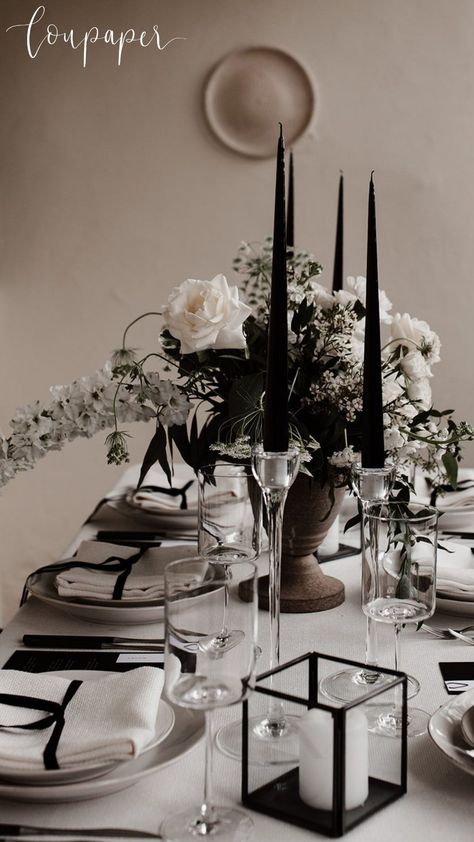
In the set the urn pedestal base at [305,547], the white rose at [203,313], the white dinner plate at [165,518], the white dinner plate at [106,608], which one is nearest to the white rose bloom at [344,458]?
the urn pedestal base at [305,547]

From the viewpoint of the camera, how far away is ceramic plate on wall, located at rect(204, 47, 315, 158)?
11.5 feet

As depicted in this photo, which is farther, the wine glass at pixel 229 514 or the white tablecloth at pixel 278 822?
the wine glass at pixel 229 514

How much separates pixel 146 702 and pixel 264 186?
290cm

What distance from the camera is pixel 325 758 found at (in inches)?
A: 31.1

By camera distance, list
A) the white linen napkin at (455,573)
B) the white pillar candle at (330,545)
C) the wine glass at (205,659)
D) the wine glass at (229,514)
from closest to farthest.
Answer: the wine glass at (205,659)
the wine glass at (229,514)
the white linen napkin at (455,573)
the white pillar candle at (330,545)

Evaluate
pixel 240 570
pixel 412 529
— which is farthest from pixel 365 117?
pixel 240 570

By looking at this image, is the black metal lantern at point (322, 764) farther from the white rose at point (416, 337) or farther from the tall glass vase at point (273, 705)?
the white rose at point (416, 337)

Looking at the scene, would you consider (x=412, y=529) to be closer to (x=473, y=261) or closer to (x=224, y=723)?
(x=224, y=723)

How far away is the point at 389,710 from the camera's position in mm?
1000

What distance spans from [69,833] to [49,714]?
0.17m

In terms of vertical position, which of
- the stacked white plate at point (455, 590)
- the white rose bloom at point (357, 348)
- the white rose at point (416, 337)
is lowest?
the stacked white plate at point (455, 590)

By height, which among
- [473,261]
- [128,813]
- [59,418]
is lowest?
[128,813]

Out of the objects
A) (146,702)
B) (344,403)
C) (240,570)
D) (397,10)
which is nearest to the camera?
(240,570)

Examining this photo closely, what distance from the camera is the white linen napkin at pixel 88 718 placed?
83cm
